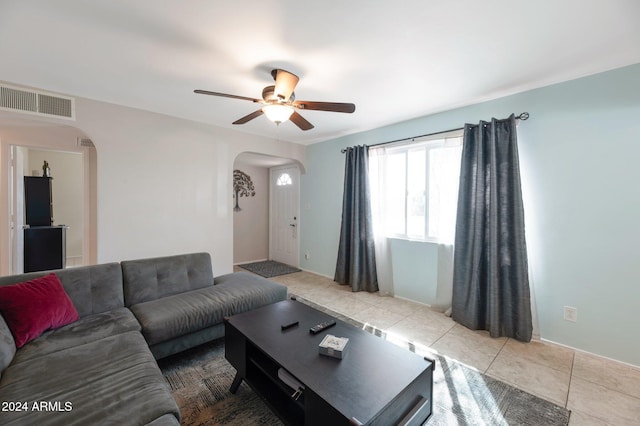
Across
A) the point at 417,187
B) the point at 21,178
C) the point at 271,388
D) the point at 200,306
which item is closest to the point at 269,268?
the point at 200,306

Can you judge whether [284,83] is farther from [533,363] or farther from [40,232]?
[40,232]

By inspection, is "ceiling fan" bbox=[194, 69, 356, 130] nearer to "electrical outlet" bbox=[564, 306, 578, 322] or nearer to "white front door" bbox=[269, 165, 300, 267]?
"electrical outlet" bbox=[564, 306, 578, 322]

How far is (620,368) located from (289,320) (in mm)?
2582

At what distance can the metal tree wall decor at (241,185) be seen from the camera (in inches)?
220

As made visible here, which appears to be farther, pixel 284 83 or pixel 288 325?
pixel 284 83

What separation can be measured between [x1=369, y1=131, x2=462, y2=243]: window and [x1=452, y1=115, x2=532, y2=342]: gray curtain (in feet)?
0.62

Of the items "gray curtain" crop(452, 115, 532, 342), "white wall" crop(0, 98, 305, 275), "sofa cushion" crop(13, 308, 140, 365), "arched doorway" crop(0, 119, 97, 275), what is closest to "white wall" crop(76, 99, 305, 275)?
"white wall" crop(0, 98, 305, 275)

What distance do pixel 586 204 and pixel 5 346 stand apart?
13.3 feet

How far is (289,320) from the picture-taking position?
1894mm

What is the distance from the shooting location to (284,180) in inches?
223

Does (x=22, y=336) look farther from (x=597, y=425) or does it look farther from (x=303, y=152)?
(x=303, y=152)

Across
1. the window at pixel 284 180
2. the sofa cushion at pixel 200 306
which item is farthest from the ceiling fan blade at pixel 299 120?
the window at pixel 284 180

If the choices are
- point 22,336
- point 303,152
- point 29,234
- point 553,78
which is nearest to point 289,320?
point 22,336

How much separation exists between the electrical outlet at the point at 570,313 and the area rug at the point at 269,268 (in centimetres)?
370
